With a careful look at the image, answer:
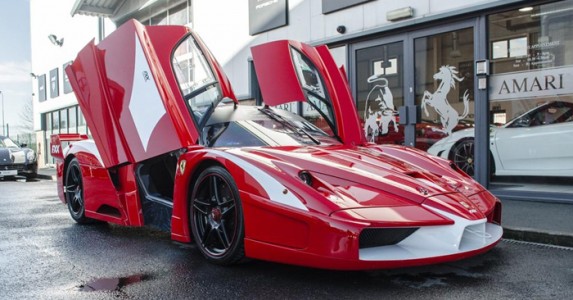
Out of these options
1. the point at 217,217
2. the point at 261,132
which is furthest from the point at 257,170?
the point at 261,132

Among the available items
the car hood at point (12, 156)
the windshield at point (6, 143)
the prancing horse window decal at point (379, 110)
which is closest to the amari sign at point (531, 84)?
the prancing horse window decal at point (379, 110)

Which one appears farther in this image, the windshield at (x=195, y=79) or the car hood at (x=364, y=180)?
the windshield at (x=195, y=79)

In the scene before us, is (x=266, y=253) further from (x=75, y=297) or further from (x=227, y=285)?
(x=75, y=297)

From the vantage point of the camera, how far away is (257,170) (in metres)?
3.14

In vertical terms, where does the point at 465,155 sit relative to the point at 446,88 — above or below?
below

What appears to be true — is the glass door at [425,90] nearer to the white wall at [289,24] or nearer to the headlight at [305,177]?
the white wall at [289,24]

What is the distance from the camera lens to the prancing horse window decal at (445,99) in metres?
7.49

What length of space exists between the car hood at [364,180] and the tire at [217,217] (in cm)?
27

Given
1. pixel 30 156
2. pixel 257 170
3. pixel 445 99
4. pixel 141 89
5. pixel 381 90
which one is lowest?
pixel 30 156

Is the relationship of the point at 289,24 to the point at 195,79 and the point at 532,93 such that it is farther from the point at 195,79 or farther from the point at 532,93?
the point at 195,79

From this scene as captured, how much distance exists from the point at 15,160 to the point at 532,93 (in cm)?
1352

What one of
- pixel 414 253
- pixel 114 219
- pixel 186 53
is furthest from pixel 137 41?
pixel 414 253

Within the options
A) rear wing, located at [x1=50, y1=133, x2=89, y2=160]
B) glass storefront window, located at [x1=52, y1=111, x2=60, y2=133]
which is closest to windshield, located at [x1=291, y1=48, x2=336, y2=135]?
rear wing, located at [x1=50, y1=133, x2=89, y2=160]

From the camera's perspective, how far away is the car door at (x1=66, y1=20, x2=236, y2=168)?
4.00 metres
